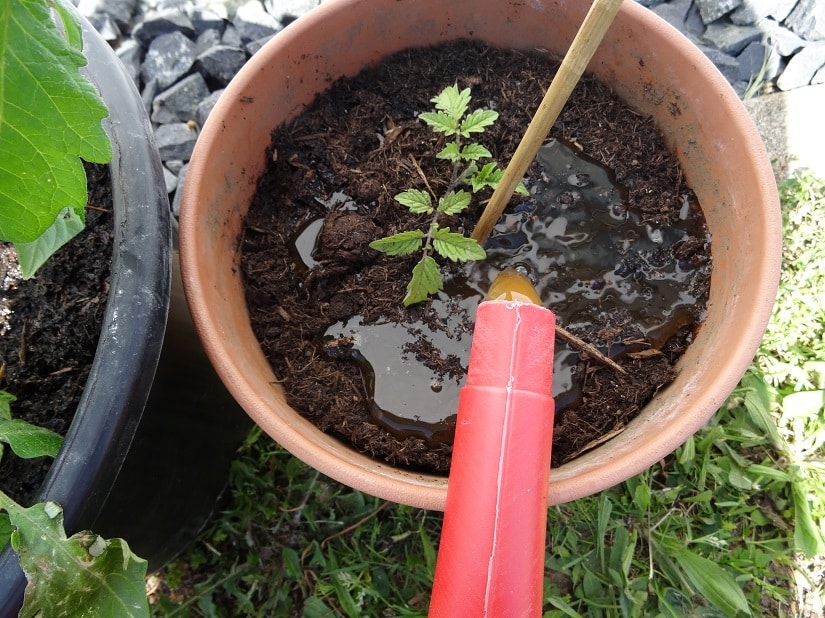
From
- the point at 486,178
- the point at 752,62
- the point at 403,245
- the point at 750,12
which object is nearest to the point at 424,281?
the point at 403,245

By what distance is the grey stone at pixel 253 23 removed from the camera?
72.2 inches

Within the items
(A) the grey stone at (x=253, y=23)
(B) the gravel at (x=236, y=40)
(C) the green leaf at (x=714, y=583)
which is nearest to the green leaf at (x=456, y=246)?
(C) the green leaf at (x=714, y=583)

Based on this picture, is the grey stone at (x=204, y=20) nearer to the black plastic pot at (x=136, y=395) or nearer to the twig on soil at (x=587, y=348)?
the black plastic pot at (x=136, y=395)

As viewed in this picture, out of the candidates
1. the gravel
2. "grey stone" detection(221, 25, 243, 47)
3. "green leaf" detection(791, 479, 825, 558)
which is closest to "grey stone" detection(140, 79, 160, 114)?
the gravel

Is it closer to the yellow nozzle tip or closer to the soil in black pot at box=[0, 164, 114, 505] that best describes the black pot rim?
the soil in black pot at box=[0, 164, 114, 505]

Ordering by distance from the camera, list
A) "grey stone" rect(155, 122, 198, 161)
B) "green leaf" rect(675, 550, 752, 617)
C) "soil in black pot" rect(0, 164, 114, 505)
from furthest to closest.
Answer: "grey stone" rect(155, 122, 198, 161), "green leaf" rect(675, 550, 752, 617), "soil in black pot" rect(0, 164, 114, 505)

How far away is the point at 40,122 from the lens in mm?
655

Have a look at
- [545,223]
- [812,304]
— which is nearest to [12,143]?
[545,223]

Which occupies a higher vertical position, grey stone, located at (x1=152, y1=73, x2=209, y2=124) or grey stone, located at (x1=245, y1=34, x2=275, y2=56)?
grey stone, located at (x1=245, y1=34, x2=275, y2=56)

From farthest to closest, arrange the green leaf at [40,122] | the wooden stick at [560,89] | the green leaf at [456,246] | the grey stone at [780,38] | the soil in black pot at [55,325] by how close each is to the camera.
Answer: the grey stone at [780,38]
the green leaf at [456,246]
the soil in black pot at [55,325]
the wooden stick at [560,89]
the green leaf at [40,122]

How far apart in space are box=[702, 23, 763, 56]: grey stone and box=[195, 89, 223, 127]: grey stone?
1493mm

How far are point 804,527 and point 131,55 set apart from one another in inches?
85.8

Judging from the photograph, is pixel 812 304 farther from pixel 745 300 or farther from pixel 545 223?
pixel 545 223

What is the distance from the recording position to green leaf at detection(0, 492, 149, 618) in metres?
0.70
